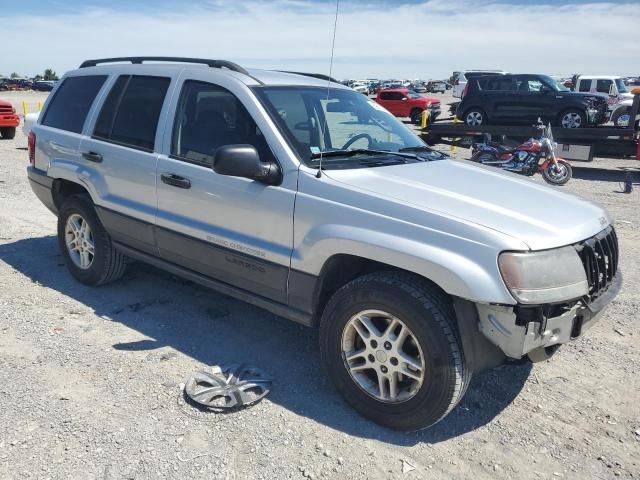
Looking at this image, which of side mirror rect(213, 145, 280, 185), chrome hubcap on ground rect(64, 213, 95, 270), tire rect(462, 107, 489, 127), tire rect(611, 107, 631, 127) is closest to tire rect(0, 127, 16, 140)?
tire rect(462, 107, 489, 127)

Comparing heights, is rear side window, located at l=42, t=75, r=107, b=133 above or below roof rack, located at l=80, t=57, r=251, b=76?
below

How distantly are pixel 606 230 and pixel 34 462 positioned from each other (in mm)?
3337

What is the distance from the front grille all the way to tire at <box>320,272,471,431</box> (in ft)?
2.48

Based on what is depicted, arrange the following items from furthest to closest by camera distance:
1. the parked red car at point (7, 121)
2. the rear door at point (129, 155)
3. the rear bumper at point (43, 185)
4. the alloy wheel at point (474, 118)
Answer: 1. the alloy wheel at point (474, 118)
2. the parked red car at point (7, 121)
3. the rear bumper at point (43, 185)
4. the rear door at point (129, 155)

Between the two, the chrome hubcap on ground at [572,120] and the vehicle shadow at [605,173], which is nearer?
the vehicle shadow at [605,173]

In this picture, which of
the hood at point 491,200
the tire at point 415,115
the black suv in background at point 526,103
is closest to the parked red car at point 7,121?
the black suv in background at point 526,103

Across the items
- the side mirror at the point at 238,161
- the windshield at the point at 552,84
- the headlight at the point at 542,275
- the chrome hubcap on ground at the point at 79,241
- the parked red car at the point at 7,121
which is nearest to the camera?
the headlight at the point at 542,275

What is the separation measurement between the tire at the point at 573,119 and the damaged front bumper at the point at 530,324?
1487 cm

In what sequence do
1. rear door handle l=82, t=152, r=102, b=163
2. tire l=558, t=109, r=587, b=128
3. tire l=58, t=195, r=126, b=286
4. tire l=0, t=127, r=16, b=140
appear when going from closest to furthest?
rear door handle l=82, t=152, r=102, b=163 < tire l=58, t=195, r=126, b=286 < tire l=558, t=109, r=587, b=128 < tire l=0, t=127, r=16, b=140

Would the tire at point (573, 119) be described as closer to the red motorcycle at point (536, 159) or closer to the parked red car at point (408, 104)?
the red motorcycle at point (536, 159)

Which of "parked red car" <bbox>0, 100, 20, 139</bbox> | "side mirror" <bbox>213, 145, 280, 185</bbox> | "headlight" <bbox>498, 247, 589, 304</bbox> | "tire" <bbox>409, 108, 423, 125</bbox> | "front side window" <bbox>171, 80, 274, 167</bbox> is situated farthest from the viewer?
"tire" <bbox>409, 108, 423, 125</bbox>

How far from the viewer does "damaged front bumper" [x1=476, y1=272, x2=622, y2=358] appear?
2.72 meters

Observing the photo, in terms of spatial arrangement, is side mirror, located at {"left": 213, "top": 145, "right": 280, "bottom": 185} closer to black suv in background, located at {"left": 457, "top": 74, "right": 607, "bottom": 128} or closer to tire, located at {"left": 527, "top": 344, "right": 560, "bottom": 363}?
tire, located at {"left": 527, "top": 344, "right": 560, "bottom": 363}

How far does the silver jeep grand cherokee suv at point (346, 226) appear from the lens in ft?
9.14
